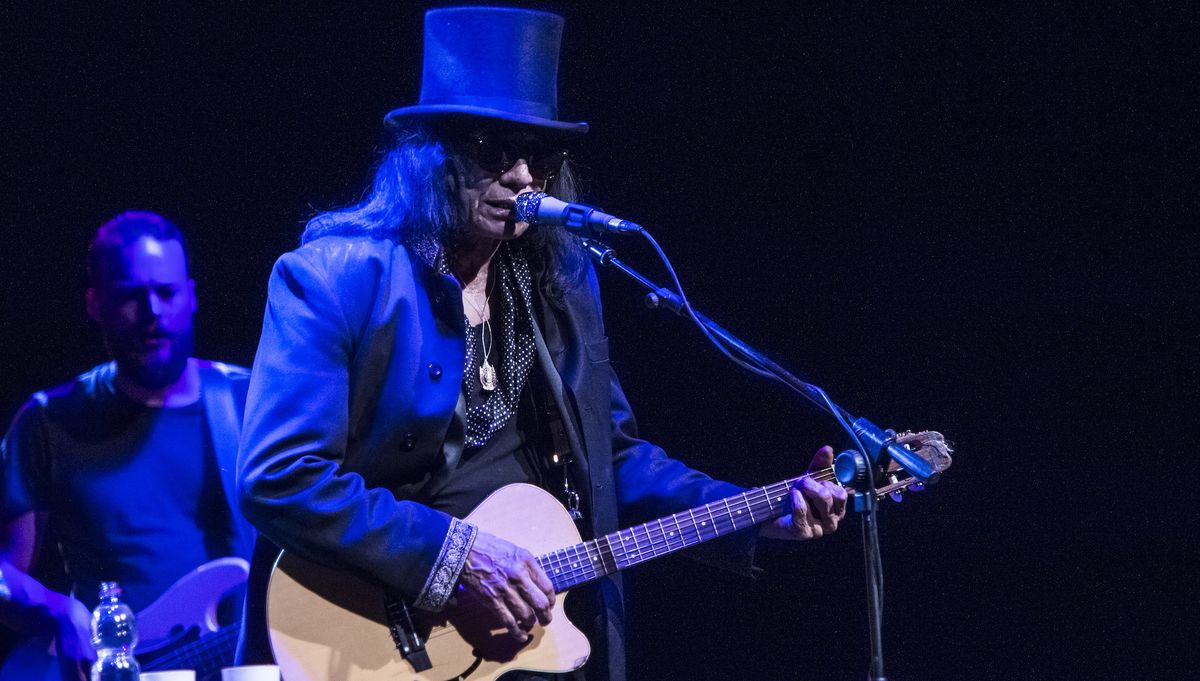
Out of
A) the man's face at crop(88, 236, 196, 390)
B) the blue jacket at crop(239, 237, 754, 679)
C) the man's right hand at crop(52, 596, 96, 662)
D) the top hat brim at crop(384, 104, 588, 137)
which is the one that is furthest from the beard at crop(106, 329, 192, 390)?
the top hat brim at crop(384, 104, 588, 137)

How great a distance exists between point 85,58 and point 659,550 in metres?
2.76

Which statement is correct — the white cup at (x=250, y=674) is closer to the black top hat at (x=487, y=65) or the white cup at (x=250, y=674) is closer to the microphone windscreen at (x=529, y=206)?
the microphone windscreen at (x=529, y=206)

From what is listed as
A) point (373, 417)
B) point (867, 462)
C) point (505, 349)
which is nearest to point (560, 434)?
point (505, 349)

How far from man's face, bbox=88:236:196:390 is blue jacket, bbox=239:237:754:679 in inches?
53.0

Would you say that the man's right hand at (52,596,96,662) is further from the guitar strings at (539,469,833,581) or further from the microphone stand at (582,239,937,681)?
the microphone stand at (582,239,937,681)

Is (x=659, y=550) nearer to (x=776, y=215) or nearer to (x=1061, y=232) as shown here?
(x=776, y=215)

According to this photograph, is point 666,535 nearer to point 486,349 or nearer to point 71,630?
point 486,349

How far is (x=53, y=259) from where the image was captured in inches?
180

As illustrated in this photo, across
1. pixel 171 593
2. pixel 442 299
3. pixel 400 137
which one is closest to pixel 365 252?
pixel 442 299

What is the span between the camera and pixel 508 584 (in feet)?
9.94

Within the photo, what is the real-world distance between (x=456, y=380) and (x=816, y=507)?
967mm

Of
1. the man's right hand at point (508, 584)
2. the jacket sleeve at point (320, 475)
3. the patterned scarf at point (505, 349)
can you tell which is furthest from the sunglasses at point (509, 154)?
the man's right hand at point (508, 584)

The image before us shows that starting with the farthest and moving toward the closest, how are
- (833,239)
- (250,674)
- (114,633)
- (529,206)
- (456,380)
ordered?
(833,239), (456,380), (529,206), (114,633), (250,674)

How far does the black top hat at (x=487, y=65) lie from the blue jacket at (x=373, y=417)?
435 millimetres
